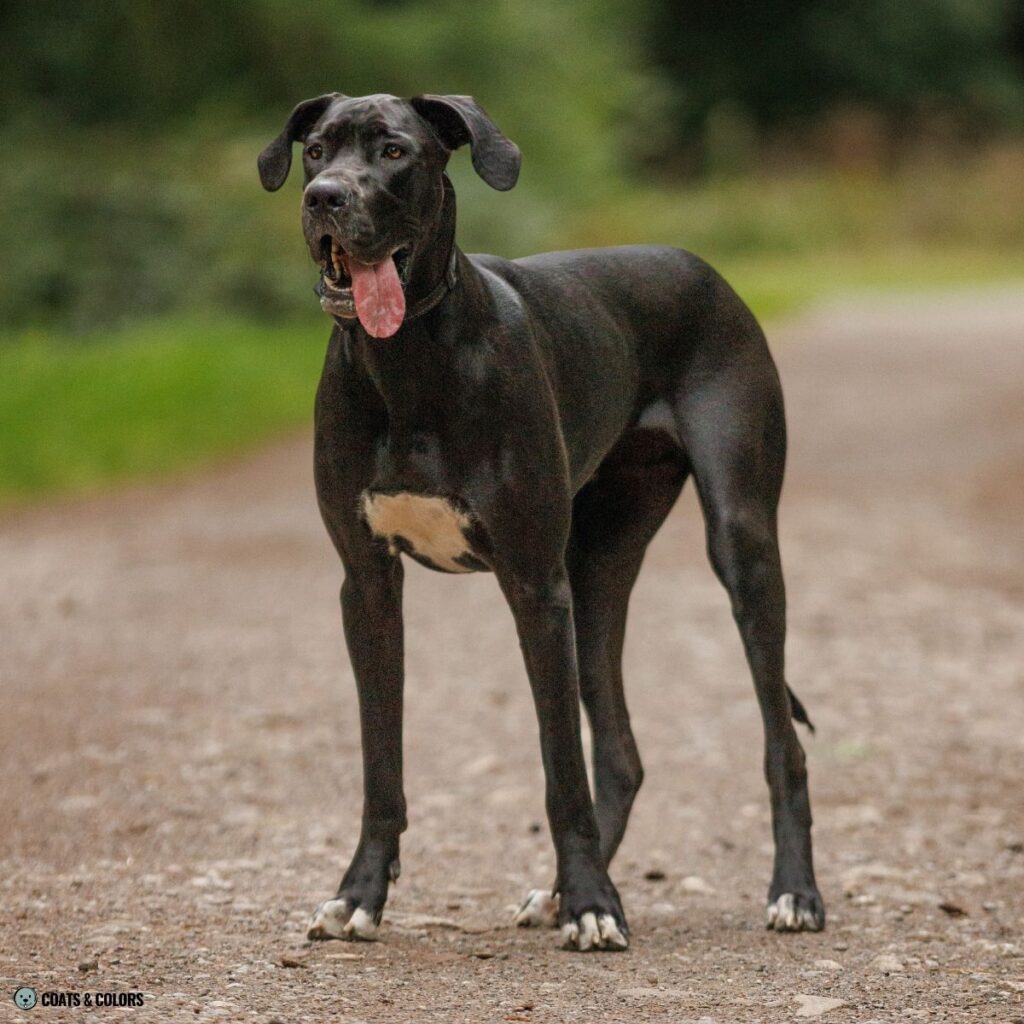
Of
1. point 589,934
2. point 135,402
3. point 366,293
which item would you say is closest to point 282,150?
point 366,293

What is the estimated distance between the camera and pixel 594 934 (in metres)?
4.52

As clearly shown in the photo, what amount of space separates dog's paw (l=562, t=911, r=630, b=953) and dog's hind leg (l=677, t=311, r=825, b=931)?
0.57 metres

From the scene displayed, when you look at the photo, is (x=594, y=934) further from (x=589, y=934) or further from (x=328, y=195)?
(x=328, y=195)

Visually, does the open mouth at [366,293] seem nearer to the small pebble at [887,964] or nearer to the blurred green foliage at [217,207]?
the small pebble at [887,964]

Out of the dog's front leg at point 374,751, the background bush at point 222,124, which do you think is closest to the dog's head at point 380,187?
the dog's front leg at point 374,751

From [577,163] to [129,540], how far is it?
13938mm

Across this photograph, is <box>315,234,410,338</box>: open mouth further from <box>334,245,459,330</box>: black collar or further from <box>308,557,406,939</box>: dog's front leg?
<box>308,557,406,939</box>: dog's front leg

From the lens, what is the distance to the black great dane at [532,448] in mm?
4191

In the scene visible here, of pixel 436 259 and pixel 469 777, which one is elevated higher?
pixel 436 259

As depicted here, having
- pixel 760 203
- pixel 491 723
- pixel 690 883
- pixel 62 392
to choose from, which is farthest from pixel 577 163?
pixel 690 883

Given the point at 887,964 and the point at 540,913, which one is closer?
the point at 887,964

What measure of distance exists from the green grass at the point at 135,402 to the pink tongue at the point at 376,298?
8.37m

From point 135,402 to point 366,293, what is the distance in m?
9.97

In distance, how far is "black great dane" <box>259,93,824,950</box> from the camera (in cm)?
419
